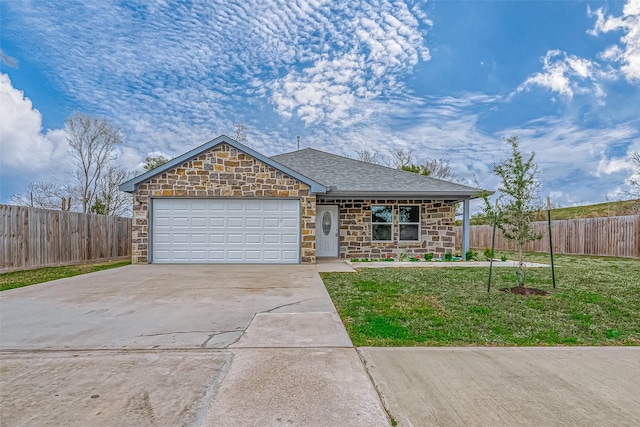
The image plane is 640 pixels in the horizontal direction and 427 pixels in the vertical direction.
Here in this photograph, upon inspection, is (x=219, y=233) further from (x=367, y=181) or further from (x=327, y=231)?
(x=367, y=181)

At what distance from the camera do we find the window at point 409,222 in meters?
13.9

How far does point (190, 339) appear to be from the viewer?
13.0 feet

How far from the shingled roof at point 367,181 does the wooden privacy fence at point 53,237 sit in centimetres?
753

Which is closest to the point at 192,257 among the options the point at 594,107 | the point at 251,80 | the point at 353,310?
the point at 353,310

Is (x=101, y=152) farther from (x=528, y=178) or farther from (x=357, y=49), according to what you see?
(x=528, y=178)

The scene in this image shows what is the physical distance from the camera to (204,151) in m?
11.6

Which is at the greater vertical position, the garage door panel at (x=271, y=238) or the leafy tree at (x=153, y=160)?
the leafy tree at (x=153, y=160)

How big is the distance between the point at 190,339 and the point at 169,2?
11964mm

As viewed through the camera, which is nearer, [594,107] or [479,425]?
[479,425]

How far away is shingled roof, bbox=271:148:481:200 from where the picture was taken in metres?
12.8

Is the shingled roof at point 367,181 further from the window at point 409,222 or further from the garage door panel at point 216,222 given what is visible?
the garage door panel at point 216,222

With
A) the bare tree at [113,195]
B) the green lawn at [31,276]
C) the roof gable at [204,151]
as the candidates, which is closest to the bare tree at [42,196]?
the bare tree at [113,195]

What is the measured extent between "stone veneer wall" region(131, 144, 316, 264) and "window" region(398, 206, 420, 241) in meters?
3.97

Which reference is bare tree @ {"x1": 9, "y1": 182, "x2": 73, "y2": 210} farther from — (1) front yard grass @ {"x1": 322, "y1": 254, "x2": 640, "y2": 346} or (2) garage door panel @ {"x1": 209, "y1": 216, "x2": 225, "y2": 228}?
(1) front yard grass @ {"x1": 322, "y1": 254, "x2": 640, "y2": 346}
